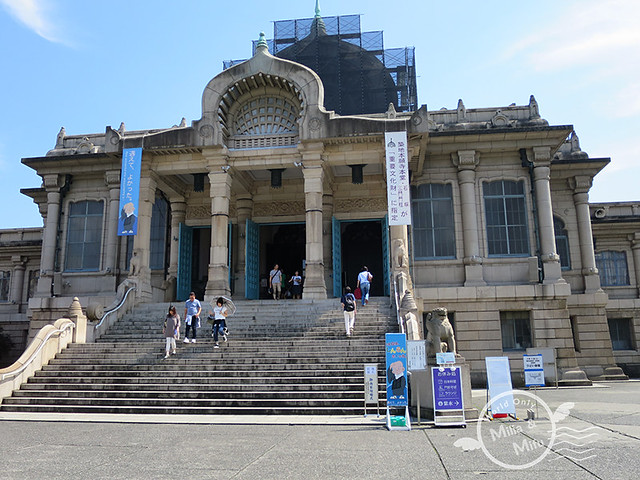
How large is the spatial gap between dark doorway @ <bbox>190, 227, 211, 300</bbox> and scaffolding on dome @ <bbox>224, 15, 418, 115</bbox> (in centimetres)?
1310

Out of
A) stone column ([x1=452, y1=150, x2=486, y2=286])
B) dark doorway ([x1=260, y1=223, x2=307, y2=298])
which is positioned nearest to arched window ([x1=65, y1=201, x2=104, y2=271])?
dark doorway ([x1=260, y1=223, x2=307, y2=298])

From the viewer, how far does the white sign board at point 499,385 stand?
9.51 metres

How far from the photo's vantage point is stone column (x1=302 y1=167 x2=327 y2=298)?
18.0 metres

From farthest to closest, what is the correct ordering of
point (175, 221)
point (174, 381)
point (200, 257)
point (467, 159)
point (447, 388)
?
1. point (200, 257)
2. point (175, 221)
3. point (467, 159)
4. point (174, 381)
5. point (447, 388)

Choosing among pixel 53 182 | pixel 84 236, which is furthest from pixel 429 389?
pixel 53 182

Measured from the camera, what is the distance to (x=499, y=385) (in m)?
9.65

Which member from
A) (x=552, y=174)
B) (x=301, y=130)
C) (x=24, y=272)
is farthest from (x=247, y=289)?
(x=24, y=272)

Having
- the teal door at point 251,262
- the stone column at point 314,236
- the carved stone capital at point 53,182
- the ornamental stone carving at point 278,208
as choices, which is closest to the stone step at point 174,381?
the stone column at point 314,236

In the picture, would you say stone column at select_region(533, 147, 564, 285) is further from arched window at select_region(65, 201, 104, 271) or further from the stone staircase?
arched window at select_region(65, 201, 104, 271)

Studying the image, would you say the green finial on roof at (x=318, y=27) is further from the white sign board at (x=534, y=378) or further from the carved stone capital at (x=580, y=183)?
the white sign board at (x=534, y=378)

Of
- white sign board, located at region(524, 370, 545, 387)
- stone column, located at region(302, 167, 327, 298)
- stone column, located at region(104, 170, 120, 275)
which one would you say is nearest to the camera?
white sign board, located at region(524, 370, 545, 387)

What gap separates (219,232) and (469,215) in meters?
9.82

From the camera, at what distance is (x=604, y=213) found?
27.4 m

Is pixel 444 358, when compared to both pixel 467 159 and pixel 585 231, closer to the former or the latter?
pixel 467 159
